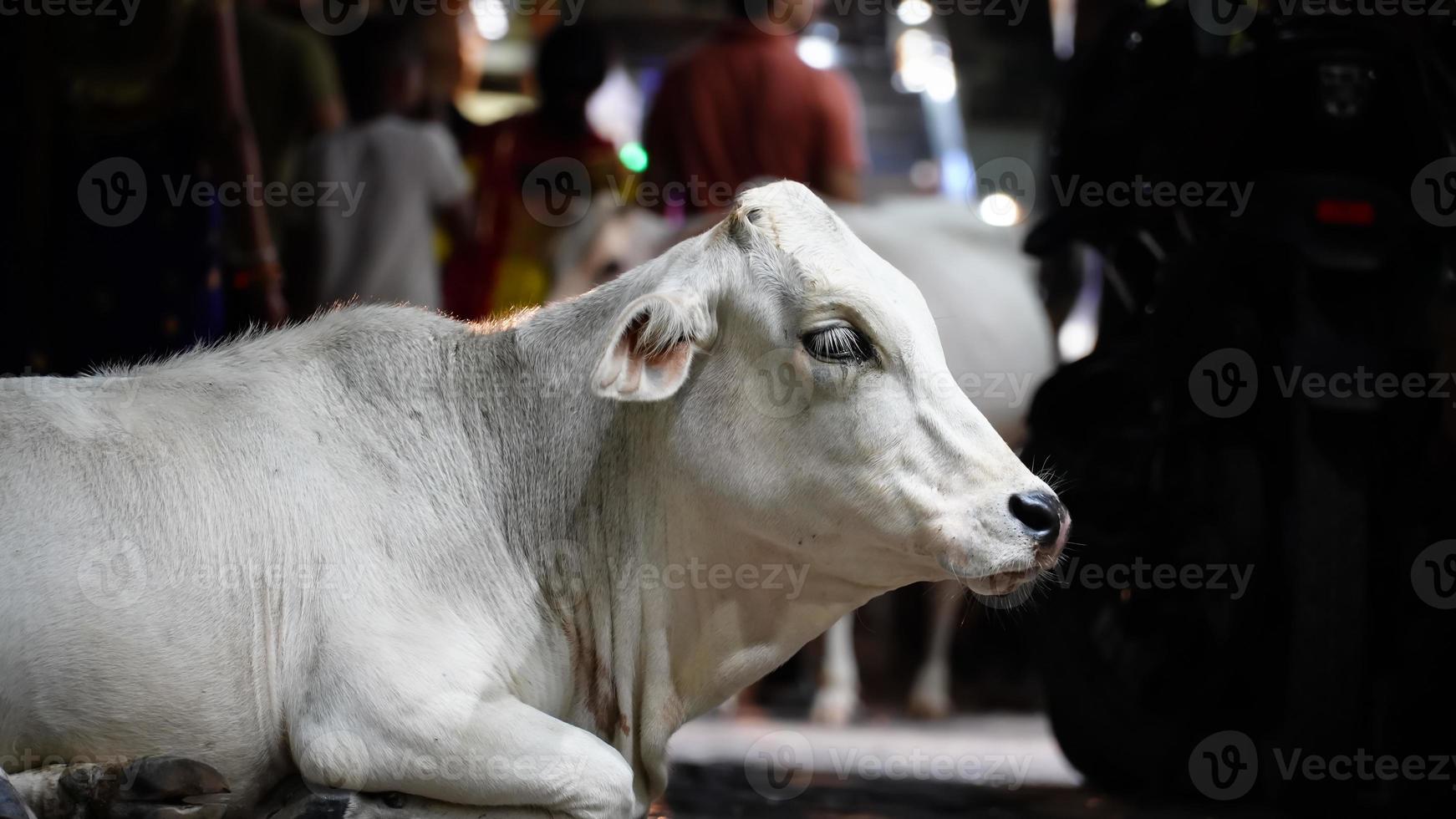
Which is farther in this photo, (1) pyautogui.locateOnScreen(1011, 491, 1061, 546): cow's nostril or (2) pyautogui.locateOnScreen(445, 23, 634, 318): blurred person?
(2) pyautogui.locateOnScreen(445, 23, 634, 318): blurred person

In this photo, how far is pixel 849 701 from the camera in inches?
233

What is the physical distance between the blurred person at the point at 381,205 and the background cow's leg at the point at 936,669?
2.50m

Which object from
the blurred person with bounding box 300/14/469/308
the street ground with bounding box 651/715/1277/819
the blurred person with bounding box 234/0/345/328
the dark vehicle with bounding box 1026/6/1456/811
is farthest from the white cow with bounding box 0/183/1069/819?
the blurred person with bounding box 234/0/345/328

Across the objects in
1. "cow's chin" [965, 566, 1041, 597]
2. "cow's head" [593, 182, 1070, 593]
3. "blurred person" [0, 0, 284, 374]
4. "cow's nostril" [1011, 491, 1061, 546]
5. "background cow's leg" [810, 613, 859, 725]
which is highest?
"blurred person" [0, 0, 284, 374]

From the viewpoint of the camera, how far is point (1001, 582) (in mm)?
2490

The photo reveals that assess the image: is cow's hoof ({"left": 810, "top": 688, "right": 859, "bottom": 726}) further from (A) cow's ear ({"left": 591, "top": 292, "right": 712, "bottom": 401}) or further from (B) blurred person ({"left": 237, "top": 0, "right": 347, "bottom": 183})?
(A) cow's ear ({"left": 591, "top": 292, "right": 712, "bottom": 401})

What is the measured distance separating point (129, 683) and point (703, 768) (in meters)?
2.54

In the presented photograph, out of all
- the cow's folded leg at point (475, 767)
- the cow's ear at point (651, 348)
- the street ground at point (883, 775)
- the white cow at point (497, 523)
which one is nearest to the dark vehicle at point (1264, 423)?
the street ground at point (883, 775)

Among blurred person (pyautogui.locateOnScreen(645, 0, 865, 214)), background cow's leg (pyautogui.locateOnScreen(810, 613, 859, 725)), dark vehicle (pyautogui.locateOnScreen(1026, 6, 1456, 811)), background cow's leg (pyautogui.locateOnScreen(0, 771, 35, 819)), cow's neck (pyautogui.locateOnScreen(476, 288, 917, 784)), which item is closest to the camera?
background cow's leg (pyautogui.locateOnScreen(0, 771, 35, 819))

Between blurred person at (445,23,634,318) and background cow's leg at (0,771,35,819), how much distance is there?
3.59m

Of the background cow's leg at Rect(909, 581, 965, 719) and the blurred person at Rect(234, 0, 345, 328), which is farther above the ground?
the blurred person at Rect(234, 0, 345, 328)

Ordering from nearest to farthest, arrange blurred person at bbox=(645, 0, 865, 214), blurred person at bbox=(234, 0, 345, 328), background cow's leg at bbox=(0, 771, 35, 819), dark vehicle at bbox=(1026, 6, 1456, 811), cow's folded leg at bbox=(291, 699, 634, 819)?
background cow's leg at bbox=(0, 771, 35, 819) < cow's folded leg at bbox=(291, 699, 634, 819) < dark vehicle at bbox=(1026, 6, 1456, 811) < blurred person at bbox=(234, 0, 345, 328) < blurred person at bbox=(645, 0, 865, 214)

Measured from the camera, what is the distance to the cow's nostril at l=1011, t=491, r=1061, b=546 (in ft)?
8.00

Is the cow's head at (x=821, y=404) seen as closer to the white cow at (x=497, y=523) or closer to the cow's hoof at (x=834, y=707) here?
the white cow at (x=497, y=523)
